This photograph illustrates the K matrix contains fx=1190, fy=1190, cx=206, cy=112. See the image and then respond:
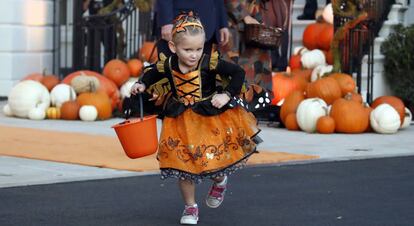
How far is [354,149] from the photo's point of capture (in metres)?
10.3

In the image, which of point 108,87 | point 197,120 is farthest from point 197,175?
point 108,87

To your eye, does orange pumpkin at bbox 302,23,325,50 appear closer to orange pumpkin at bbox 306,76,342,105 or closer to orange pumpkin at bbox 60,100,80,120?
orange pumpkin at bbox 306,76,342,105

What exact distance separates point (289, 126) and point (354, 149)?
5.30 ft

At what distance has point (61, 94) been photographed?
1280 centimetres

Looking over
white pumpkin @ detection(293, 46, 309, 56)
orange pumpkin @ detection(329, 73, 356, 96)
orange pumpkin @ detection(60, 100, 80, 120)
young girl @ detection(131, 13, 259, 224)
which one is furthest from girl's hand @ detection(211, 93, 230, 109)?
white pumpkin @ detection(293, 46, 309, 56)

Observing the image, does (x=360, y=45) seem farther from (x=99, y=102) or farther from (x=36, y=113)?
(x=36, y=113)

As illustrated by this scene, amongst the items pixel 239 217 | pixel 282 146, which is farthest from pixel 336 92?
pixel 239 217

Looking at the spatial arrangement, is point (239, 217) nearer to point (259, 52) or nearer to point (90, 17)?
point (259, 52)

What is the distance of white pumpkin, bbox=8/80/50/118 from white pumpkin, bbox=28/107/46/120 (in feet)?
0.15

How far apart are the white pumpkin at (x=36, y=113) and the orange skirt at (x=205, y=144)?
6220 millimetres

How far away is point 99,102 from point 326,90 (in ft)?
8.07

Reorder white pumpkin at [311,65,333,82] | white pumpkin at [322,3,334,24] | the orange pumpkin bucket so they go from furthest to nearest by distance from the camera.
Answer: white pumpkin at [322,3,334,24] → white pumpkin at [311,65,333,82] → the orange pumpkin bucket

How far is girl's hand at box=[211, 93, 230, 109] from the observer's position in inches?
255

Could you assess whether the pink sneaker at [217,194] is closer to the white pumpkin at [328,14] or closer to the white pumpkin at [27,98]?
the white pumpkin at [27,98]
